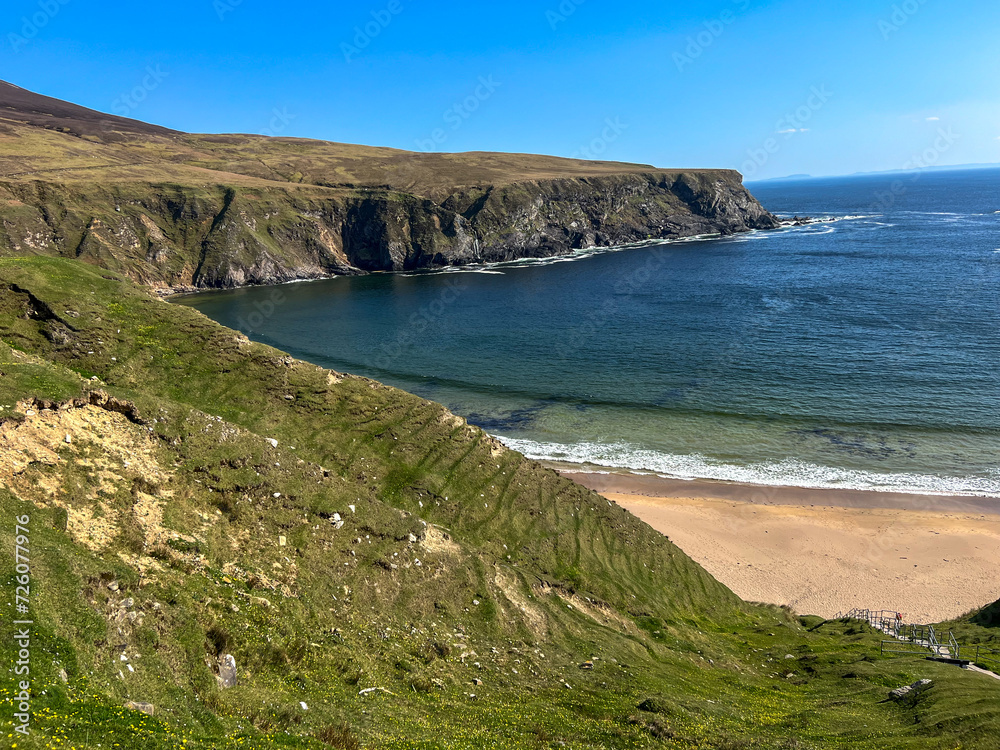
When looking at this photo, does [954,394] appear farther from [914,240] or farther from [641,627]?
[914,240]

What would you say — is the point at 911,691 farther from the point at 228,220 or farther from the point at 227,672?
the point at 228,220

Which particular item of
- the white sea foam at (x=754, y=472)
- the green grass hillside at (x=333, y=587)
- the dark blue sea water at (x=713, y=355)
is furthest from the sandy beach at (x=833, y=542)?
the green grass hillside at (x=333, y=587)

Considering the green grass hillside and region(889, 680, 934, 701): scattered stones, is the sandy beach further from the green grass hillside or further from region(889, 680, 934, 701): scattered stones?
region(889, 680, 934, 701): scattered stones

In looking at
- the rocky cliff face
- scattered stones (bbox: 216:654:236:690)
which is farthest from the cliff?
scattered stones (bbox: 216:654:236:690)

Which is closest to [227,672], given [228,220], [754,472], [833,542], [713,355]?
[833,542]

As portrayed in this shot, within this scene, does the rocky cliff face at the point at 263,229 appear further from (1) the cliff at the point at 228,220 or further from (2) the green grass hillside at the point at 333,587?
(2) the green grass hillside at the point at 333,587

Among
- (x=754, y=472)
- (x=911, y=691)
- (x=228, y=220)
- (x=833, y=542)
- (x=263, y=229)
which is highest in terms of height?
(x=228, y=220)

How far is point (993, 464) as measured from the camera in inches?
2048

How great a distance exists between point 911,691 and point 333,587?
76.8 feet

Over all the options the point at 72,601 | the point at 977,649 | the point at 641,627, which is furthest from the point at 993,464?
the point at 72,601

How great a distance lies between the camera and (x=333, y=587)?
20891mm

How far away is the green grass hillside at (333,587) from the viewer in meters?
13.9

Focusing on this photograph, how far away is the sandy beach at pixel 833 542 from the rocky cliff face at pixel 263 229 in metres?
138

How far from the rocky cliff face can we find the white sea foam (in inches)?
4970
